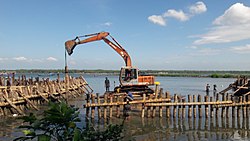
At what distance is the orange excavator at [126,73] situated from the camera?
2616cm

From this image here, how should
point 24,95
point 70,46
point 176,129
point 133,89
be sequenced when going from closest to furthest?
point 176,129 < point 24,95 < point 133,89 < point 70,46

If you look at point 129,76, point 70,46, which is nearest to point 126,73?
point 129,76

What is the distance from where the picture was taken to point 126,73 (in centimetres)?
2628

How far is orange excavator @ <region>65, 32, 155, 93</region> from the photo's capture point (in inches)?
1030

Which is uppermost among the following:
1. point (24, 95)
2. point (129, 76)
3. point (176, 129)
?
point (129, 76)

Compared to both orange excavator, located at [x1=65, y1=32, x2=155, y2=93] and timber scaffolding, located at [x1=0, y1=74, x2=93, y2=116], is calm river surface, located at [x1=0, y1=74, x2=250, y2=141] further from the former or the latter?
orange excavator, located at [x1=65, y1=32, x2=155, y2=93]

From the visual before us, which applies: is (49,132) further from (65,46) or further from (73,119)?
(65,46)

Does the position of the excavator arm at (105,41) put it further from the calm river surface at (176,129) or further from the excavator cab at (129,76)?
the calm river surface at (176,129)

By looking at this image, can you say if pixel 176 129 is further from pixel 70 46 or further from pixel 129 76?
pixel 70 46

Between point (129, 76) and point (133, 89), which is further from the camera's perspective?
point (133, 89)

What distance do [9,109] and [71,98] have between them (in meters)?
15.1

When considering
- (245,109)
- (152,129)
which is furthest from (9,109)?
(245,109)

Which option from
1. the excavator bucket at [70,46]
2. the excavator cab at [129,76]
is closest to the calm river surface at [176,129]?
the excavator cab at [129,76]

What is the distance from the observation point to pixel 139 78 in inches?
1037
